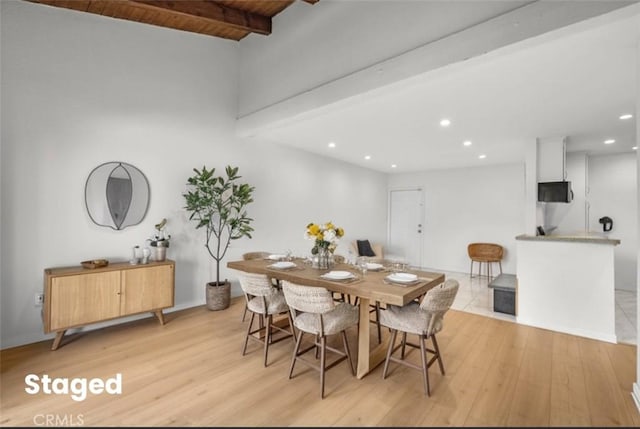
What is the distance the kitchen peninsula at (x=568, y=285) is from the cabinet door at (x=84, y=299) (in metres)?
4.56

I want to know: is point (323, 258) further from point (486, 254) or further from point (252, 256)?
point (486, 254)

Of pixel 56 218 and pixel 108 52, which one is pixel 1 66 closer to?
pixel 108 52

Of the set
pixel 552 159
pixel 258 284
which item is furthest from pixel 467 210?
pixel 258 284

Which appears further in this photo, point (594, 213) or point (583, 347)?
point (594, 213)

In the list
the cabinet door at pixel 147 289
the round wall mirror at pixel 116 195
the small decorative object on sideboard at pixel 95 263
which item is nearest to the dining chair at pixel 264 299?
the cabinet door at pixel 147 289

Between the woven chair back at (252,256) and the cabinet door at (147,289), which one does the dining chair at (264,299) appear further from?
the cabinet door at (147,289)

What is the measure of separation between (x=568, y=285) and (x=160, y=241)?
15.5 feet

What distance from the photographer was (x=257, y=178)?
4.71m

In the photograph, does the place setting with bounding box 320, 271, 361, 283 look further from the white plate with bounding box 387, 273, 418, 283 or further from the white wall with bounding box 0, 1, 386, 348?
the white wall with bounding box 0, 1, 386, 348

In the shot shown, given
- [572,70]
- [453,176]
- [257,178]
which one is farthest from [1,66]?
[453,176]

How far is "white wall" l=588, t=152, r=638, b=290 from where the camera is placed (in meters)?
4.92

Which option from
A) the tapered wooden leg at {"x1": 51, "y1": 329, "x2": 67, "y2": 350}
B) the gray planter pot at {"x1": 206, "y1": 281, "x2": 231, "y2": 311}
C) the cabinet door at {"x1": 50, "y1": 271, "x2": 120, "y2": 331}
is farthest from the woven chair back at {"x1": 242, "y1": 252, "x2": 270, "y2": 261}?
the tapered wooden leg at {"x1": 51, "y1": 329, "x2": 67, "y2": 350}

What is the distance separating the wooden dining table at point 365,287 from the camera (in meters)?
2.00

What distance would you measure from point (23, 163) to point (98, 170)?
0.58 metres
